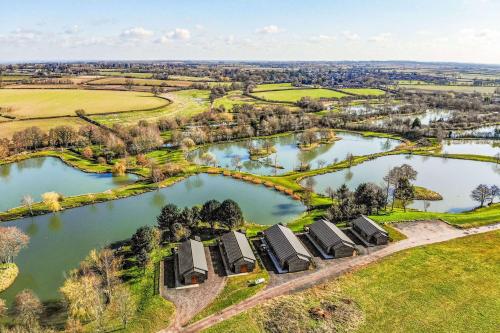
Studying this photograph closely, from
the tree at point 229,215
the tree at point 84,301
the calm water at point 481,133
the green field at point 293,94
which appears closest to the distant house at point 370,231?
the tree at point 229,215

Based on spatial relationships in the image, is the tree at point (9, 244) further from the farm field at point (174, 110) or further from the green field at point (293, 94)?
the green field at point (293, 94)

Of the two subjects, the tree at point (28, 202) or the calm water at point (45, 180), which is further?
the calm water at point (45, 180)

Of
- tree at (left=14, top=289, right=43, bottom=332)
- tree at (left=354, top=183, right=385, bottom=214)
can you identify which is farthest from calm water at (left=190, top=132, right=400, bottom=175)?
tree at (left=14, top=289, right=43, bottom=332)

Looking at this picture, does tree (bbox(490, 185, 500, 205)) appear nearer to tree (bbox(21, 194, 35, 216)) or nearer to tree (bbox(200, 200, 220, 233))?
tree (bbox(200, 200, 220, 233))

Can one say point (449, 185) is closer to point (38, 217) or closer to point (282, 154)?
point (282, 154)

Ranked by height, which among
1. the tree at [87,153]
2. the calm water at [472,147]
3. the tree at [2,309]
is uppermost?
the calm water at [472,147]

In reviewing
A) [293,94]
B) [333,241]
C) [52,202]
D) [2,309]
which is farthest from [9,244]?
[293,94]
